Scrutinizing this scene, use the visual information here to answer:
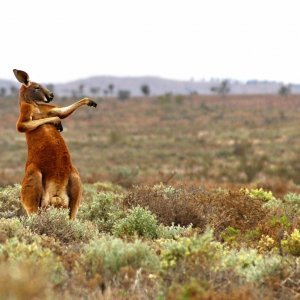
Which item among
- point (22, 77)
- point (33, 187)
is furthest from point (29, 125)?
point (33, 187)

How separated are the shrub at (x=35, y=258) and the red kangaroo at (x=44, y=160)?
6.69 ft

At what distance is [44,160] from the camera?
812 cm

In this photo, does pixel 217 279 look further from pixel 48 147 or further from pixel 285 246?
pixel 48 147

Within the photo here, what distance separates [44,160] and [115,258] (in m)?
2.72

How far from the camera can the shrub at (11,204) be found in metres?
10.2

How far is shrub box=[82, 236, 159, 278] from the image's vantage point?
570 centimetres

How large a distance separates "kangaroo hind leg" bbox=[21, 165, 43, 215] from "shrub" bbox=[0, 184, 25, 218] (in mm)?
1922

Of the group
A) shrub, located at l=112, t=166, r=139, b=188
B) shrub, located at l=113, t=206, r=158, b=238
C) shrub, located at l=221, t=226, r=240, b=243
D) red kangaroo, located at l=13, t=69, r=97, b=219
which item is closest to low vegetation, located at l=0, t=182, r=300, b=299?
shrub, located at l=113, t=206, r=158, b=238

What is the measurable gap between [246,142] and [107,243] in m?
44.8

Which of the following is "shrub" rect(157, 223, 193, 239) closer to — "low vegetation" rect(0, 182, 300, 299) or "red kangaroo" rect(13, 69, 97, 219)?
"low vegetation" rect(0, 182, 300, 299)

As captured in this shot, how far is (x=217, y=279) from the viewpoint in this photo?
548 cm

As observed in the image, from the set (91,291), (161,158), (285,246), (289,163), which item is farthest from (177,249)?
(161,158)

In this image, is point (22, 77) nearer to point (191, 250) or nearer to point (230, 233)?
point (230, 233)

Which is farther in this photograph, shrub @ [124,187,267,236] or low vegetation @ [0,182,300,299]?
shrub @ [124,187,267,236]
